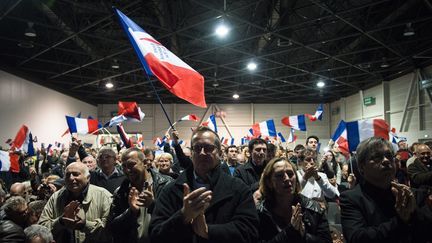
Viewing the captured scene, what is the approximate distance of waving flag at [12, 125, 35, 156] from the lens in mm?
8688

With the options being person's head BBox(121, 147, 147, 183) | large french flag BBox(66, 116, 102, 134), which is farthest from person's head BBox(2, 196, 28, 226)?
large french flag BBox(66, 116, 102, 134)

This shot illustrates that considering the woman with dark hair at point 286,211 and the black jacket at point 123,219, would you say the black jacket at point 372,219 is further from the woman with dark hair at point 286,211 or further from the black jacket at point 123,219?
the black jacket at point 123,219

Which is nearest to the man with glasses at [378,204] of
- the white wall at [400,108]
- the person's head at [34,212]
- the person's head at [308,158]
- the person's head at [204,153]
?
the person's head at [204,153]

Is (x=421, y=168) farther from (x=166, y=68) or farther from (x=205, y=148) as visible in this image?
(x=205, y=148)

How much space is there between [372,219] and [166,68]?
7.11ft

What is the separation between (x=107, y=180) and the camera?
476cm

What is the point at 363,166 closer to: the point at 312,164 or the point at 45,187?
the point at 312,164

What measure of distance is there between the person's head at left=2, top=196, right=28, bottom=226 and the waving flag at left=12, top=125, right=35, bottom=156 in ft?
19.3

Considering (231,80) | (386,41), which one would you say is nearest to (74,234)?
(386,41)

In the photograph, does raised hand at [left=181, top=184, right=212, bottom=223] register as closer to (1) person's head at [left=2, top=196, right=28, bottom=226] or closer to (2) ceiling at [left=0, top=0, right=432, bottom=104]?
(1) person's head at [left=2, top=196, right=28, bottom=226]

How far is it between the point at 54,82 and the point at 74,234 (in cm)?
1859

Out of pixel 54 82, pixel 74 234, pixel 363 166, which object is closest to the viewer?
pixel 363 166

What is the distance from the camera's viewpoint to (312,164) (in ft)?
14.1

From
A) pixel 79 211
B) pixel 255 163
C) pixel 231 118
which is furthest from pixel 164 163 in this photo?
pixel 231 118
